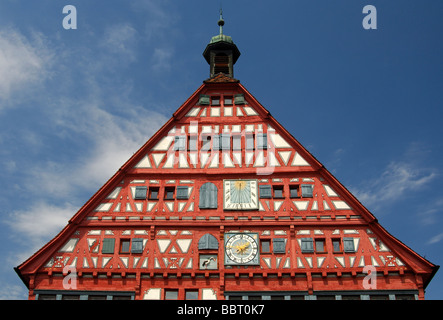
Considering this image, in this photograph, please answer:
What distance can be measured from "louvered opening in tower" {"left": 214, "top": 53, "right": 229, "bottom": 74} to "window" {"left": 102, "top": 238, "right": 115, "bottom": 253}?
37.5ft

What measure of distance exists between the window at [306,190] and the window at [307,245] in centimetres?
204

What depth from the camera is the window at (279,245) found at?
22633mm

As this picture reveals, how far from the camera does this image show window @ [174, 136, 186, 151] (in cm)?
2536

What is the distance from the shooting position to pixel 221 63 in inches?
1184

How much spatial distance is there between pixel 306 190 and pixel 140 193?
24.0 feet

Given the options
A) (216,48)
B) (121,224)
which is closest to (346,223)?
(121,224)

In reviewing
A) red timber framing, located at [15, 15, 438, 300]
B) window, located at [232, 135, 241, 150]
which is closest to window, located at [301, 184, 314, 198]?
red timber framing, located at [15, 15, 438, 300]

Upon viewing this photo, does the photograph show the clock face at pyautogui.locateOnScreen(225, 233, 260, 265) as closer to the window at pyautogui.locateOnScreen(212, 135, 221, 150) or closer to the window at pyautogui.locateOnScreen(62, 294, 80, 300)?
the window at pyautogui.locateOnScreen(212, 135, 221, 150)

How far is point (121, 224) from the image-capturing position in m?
23.3

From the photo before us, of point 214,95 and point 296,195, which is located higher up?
point 214,95

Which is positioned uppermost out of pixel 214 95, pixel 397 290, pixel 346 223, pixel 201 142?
pixel 214 95
